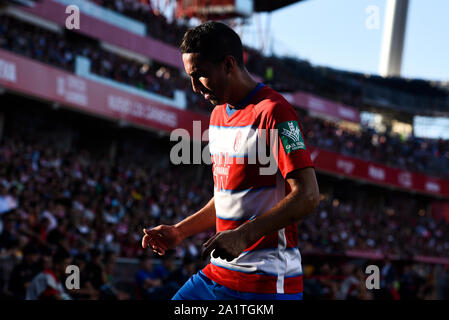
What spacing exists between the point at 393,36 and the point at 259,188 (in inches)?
2075

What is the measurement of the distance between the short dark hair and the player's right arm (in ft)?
2.73

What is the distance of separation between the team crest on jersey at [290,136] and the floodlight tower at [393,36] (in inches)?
2040

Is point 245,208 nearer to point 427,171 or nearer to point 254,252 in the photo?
point 254,252

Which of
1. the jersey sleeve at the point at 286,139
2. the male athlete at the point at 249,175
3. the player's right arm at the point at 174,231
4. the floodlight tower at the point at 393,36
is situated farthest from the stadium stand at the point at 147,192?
the floodlight tower at the point at 393,36

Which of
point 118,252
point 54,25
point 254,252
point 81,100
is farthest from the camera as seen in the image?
point 54,25

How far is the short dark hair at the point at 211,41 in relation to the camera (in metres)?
2.32

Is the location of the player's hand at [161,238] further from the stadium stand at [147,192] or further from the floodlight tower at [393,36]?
the floodlight tower at [393,36]

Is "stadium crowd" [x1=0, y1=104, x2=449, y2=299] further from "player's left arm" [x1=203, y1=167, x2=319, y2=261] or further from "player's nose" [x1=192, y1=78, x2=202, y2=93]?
"player's left arm" [x1=203, y1=167, x2=319, y2=261]

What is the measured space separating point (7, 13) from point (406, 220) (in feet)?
76.1

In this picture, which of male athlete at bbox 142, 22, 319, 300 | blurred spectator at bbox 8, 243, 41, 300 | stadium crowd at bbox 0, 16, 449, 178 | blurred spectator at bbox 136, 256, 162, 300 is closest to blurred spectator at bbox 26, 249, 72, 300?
blurred spectator at bbox 8, 243, 41, 300

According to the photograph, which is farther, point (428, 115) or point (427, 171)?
point (428, 115)

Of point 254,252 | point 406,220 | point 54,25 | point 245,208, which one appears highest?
point 54,25
